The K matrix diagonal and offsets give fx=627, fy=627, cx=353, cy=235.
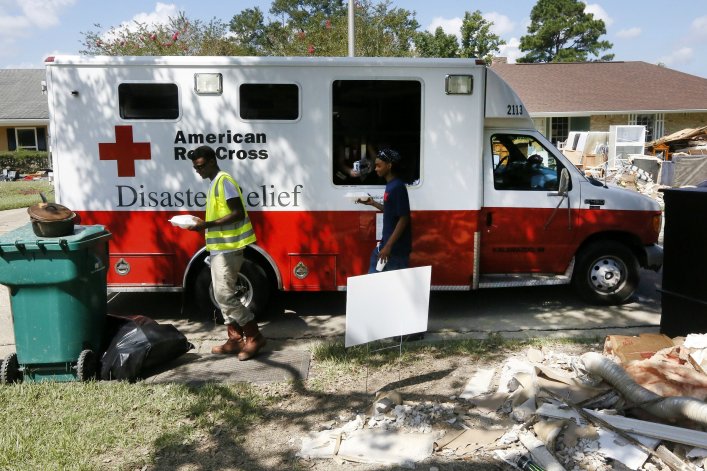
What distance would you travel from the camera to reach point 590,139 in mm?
23234

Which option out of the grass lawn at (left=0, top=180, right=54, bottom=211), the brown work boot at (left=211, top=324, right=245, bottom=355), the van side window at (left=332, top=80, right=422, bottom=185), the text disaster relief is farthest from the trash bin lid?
the grass lawn at (left=0, top=180, right=54, bottom=211)

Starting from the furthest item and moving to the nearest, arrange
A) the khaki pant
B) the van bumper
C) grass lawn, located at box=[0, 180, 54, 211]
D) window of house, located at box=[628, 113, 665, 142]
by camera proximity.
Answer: window of house, located at box=[628, 113, 665, 142] < grass lawn, located at box=[0, 180, 54, 211] < the van bumper < the khaki pant

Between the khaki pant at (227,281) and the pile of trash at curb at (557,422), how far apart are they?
1595mm

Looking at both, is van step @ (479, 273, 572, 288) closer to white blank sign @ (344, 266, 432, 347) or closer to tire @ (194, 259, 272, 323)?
white blank sign @ (344, 266, 432, 347)

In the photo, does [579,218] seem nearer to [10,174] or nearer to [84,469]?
[84,469]

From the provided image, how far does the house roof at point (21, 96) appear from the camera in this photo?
3272 cm

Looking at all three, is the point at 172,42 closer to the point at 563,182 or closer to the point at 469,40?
the point at 563,182

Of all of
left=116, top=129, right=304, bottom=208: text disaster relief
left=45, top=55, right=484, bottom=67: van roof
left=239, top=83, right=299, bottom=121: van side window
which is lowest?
left=116, top=129, right=304, bottom=208: text disaster relief

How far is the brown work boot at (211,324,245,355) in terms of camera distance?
591 cm

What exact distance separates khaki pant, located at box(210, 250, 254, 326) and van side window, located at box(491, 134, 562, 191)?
309cm

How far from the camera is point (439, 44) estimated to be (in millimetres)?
39938

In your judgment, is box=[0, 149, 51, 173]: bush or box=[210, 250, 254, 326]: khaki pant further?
box=[0, 149, 51, 173]: bush

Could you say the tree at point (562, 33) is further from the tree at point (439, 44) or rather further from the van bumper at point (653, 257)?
the van bumper at point (653, 257)

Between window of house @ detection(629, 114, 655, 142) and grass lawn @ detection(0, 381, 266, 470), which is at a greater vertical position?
window of house @ detection(629, 114, 655, 142)
